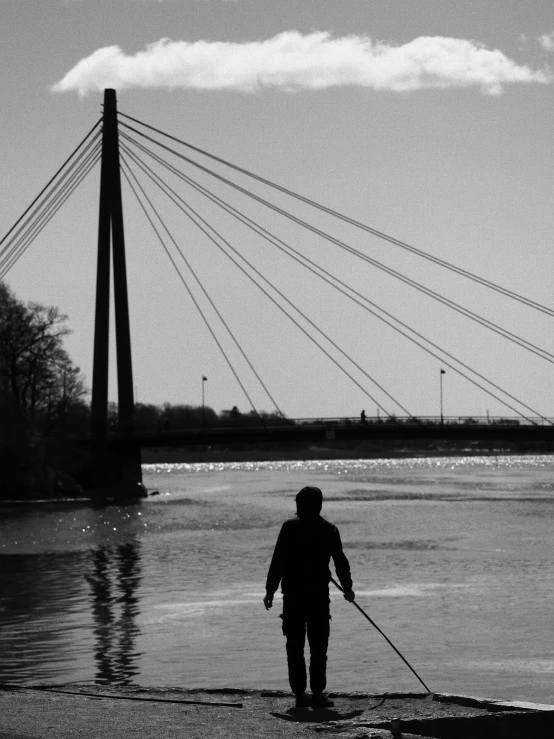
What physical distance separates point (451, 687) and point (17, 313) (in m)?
62.6

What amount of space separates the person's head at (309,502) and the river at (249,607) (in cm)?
421

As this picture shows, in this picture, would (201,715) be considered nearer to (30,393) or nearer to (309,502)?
(309,502)

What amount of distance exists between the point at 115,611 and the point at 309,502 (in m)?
12.3

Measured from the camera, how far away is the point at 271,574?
31.6 feet

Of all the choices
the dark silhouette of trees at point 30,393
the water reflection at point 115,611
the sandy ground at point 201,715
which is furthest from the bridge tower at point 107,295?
the sandy ground at point 201,715

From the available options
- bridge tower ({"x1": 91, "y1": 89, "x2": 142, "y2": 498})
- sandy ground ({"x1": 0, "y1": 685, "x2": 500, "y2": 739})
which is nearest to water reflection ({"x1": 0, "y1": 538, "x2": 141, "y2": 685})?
sandy ground ({"x1": 0, "y1": 685, "x2": 500, "y2": 739})

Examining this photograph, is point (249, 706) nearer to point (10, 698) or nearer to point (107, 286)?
point (10, 698)

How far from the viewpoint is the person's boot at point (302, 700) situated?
29.6 ft

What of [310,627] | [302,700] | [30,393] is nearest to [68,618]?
[310,627]

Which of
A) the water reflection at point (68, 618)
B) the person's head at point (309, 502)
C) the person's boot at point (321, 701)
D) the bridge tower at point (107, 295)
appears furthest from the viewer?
the bridge tower at point (107, 295)

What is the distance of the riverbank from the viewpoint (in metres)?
7.79

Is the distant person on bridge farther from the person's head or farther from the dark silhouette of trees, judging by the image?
the dark silhouette of trees

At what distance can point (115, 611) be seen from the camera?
20984mm

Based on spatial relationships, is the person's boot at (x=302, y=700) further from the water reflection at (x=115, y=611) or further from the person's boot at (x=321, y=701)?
the water reflection at (x=115, y=611)
